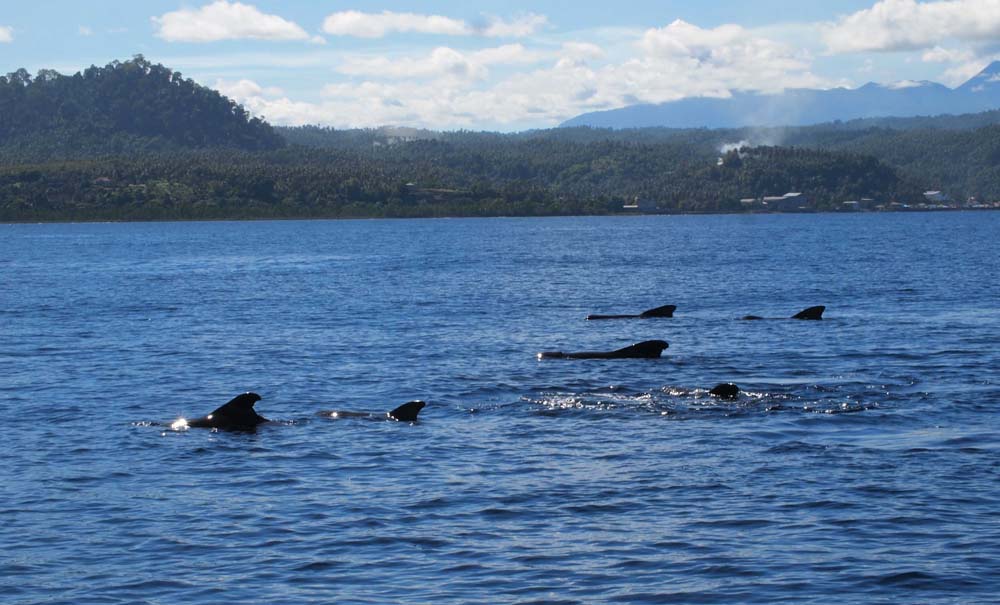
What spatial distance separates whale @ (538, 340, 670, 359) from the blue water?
638 millimetres

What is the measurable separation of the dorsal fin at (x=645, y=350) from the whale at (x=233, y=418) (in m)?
14.6

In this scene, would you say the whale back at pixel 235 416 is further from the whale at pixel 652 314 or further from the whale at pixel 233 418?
the whale at pixel 652 314

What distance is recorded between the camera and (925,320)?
186ft

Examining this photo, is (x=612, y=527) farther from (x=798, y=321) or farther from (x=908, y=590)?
(x=798, y=321)

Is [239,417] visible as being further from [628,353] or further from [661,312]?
[661,312]

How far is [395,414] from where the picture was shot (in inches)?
1228

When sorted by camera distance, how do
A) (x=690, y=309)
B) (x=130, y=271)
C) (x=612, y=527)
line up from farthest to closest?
(x=130, y=271), (x=690, y=309), (x=612, y=527)

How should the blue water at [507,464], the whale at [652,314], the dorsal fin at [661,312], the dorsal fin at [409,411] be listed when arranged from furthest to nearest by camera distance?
the dorsal fin at [661,312] → the whale at [652,314] → the dorsal fin at [409,411] → the blue water at [507,464]

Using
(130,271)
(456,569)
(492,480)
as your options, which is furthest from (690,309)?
(130,271)

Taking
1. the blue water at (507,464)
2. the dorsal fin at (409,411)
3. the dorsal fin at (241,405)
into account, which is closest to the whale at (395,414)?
the dorsal fin at (409,411)

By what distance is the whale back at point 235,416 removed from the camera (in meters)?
30.2

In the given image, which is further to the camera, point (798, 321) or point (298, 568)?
point (798, 321)

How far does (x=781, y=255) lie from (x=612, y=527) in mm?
117468

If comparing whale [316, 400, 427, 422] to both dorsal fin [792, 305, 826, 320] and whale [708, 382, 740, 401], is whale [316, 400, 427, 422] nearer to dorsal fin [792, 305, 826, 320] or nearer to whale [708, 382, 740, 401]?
whale [708, 382, 740, 401]
